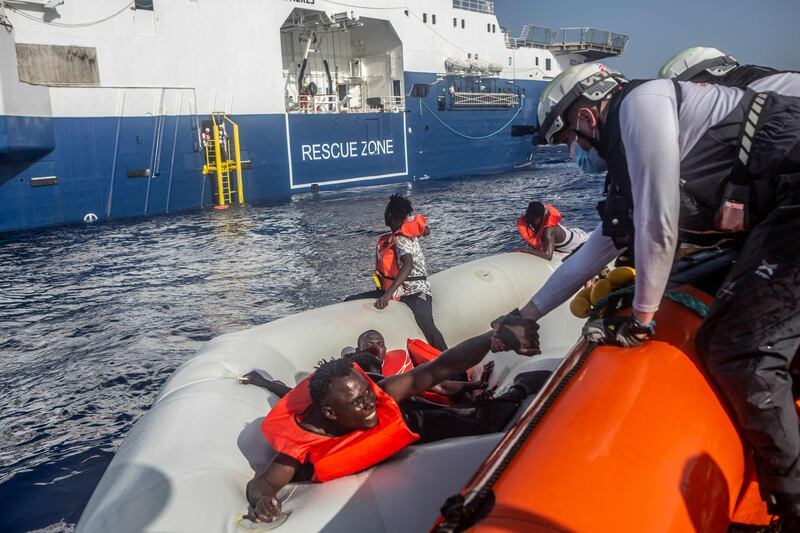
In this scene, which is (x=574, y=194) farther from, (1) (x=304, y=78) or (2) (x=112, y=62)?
(2) (x=112, y=62)

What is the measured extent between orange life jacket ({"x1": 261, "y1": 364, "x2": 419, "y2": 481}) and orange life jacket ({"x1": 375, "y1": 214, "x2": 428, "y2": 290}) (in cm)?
263

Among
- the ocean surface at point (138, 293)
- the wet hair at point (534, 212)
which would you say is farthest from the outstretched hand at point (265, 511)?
the wet hair at point (534, 212)

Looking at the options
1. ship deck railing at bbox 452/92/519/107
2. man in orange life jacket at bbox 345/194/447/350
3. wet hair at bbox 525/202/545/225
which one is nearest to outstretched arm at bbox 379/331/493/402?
man in orange life jacket at bbox 345/194/447/350

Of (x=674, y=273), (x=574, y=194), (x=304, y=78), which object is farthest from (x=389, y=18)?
(x=674, y=273)

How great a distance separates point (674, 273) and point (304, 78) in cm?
1988

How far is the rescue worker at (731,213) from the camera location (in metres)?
1.94

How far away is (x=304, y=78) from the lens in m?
21.1

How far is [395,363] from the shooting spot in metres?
4.14

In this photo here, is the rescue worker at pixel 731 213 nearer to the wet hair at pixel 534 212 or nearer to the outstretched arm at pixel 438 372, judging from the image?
the outstretched arm at pixel 438 372

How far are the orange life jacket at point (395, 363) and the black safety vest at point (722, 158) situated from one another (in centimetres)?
215

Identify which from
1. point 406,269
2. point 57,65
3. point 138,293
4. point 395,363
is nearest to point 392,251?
point 406,269

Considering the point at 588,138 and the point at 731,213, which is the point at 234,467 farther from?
the point at 731,213

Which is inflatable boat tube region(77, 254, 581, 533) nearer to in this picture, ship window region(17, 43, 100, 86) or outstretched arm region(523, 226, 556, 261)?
outstretched arm region(523, 226, 556, 261)

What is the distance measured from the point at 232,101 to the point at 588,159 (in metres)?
16.5
